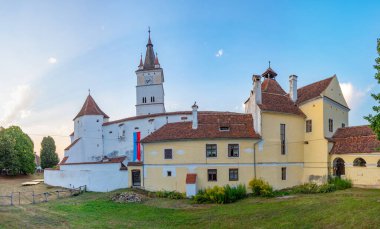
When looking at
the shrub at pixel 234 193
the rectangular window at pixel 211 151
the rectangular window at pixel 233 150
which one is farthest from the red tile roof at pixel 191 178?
the rectangular window at pixel 233 150

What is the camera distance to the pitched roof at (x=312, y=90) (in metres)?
36.5

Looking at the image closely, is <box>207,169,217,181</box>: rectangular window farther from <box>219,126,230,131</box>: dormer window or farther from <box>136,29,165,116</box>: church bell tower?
<box>136,29,165,116</box>: church bell tower

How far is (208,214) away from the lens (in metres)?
24.8

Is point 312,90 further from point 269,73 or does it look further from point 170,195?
point 170,195

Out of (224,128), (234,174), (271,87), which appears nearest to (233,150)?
(234,174)

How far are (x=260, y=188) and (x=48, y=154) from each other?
6035cm

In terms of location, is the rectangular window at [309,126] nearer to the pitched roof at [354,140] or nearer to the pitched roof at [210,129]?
the pitched roof at [354,140]

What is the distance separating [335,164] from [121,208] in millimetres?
22295

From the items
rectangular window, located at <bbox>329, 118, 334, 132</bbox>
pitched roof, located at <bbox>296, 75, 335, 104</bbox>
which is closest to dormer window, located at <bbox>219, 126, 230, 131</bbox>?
pitched roof, located at <bbox>296, 75, 335, 104</bbox>

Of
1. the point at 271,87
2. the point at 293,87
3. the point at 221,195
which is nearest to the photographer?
the point at 221,195

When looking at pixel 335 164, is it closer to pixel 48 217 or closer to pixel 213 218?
pixel 213 218

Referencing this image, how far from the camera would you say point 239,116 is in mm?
37688

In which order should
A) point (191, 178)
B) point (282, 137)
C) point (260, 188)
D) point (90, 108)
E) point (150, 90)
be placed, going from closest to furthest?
1. point (260, 188)
2. point (191, 178)
3. point (282, 137)
4. point (90, 108)
5. point (150, 90)

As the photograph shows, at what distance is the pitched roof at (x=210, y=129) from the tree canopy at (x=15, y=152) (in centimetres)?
3293
